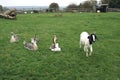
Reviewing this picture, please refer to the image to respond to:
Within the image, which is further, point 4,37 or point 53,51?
point 4,37

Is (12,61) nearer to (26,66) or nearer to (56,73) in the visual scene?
(26,66)

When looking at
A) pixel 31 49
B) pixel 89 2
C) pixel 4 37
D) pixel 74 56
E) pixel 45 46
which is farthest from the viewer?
pixel 89 2

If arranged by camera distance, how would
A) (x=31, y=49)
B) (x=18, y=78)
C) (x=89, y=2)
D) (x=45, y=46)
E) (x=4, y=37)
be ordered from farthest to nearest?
1. (x=89, y=2)
2. (x=4, y=37)
3. (x=45, y=46)
4. (x=31, y=49)
5. (x=18, y=78)

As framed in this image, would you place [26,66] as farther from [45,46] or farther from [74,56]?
[45,46]

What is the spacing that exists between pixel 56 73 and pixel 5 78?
221 centimetres

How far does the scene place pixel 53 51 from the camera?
14.6m

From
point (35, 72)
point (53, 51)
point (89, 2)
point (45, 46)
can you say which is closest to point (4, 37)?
point (45, 46)

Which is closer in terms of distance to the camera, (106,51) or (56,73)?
(56,73)

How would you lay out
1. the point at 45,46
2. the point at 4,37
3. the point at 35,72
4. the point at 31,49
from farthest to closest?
the point at 4,37 → the point at 45,46 → the point at 31,49 → the point at 35,72

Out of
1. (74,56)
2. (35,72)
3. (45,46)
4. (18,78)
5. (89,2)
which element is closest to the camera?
(18,78)

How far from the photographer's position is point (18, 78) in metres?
10.5

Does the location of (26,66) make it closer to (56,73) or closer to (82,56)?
(56,73)

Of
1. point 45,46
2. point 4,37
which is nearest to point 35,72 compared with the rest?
point 45,46

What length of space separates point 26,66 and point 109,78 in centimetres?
392
